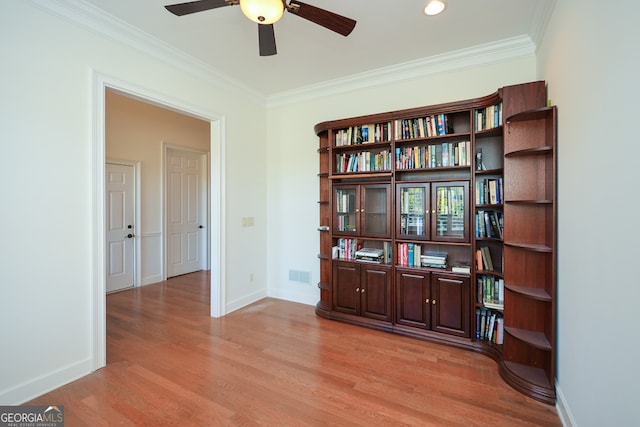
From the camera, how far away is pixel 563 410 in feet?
5.75

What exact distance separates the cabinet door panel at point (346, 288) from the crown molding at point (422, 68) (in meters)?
2.24

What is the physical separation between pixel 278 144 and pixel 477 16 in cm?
269

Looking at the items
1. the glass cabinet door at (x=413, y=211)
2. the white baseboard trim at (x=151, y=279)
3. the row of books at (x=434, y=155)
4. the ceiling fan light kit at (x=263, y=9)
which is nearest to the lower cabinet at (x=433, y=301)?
the glass cabinet door at (x=413, y=211)

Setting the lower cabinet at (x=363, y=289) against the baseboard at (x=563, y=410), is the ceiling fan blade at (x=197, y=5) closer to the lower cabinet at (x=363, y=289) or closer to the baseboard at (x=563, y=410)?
the lower cabinet at (x=363, y=289)

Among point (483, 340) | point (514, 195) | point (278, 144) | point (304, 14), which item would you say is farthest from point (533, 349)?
point (278, 144)

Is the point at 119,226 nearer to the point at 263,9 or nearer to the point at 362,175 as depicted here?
the point at 362,175

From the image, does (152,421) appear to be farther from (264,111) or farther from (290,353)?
(264,111)

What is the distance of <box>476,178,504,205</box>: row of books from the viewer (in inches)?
99.2

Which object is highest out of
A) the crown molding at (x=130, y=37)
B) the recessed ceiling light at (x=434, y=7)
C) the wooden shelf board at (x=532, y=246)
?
the recessed ceiling light at (x=434, y=7)

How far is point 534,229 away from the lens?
2.15m

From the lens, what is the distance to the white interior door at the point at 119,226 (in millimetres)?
4336

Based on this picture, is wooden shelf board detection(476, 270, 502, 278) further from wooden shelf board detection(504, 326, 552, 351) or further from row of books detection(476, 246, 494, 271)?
wooden shelf board detection(504, 326, 552, 351)

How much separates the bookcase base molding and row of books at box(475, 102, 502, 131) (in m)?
0.01

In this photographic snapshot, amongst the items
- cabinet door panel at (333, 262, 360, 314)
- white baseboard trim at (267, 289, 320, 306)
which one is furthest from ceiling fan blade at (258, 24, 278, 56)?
white baseboard trim at (267, 289, 320, 306)
